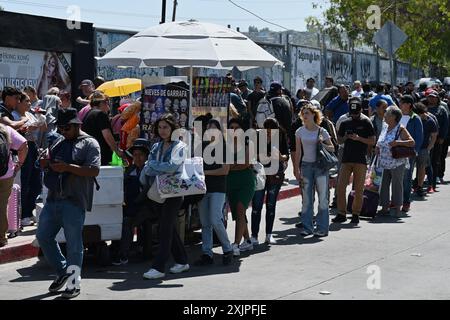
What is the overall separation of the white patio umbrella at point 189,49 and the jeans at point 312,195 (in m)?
1.56

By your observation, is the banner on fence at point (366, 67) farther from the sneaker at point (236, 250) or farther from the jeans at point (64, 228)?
the jeans at point (64, 228)

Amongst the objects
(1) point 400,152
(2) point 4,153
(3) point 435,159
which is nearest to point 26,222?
(2) point 4,153

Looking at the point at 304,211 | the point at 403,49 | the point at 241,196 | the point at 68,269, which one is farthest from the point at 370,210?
the point at 403,49

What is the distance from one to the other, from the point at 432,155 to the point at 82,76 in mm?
7502

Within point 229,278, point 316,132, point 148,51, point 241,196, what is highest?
point 148,51

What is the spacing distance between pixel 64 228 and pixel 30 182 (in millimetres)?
4104

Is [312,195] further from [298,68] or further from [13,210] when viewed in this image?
[298,68]

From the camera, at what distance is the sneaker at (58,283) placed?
8.52 meters

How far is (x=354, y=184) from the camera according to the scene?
43.8ft

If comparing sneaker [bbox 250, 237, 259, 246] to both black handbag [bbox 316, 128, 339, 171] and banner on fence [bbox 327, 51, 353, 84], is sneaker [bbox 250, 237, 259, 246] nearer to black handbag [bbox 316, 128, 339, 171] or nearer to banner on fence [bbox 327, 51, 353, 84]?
black handbag [bbox 316, 128, 339, 171]

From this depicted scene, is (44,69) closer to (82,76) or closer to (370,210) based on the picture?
(82,76)

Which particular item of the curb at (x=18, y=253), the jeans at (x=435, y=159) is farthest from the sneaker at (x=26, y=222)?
the jeans at (x=435, y=159)

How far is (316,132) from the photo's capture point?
1201cm

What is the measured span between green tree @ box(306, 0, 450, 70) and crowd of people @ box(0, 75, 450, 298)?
94.4ft
